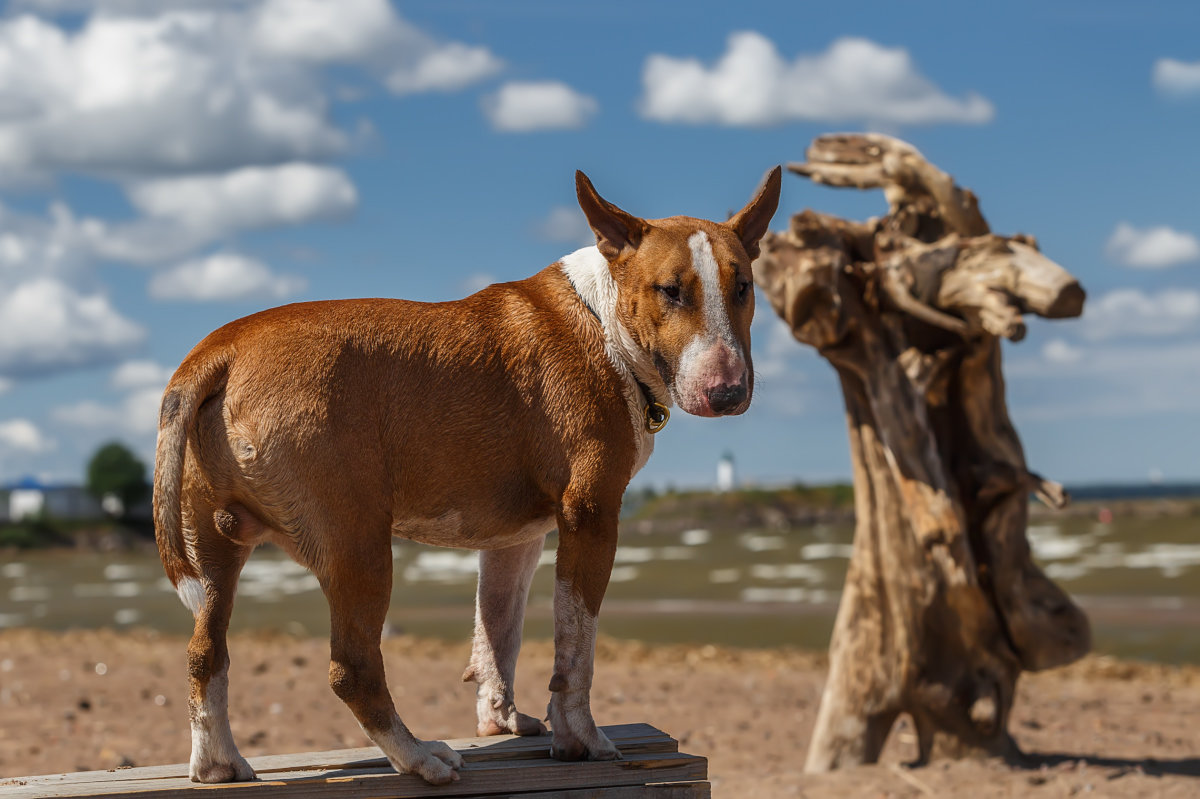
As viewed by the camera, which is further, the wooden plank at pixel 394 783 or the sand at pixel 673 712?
the sand at pixel 673 712

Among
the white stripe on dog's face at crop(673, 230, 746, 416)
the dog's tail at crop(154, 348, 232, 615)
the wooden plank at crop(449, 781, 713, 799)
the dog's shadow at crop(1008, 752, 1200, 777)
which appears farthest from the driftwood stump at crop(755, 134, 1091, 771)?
the dog's tail at crop(154, 348, 232, 615)

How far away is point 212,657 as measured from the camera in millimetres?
3572

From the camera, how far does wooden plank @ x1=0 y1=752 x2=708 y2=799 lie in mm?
3684

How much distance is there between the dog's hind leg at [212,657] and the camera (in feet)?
11.7

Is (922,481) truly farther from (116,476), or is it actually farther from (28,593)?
(116,476)

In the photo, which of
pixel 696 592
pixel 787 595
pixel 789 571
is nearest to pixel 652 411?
pixel 787 595

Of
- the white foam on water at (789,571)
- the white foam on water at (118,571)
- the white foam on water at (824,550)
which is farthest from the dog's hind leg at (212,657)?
the white foam on water at (118,571)

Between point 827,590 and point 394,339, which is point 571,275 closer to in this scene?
point 394,339

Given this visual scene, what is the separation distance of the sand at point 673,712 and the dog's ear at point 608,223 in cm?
440

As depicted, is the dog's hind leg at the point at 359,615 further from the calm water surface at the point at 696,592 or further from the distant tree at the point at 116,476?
the distant tree at the point at 116,476

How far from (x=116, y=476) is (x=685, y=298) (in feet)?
148

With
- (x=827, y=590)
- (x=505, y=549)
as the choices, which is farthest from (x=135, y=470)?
(x=505, y=549)

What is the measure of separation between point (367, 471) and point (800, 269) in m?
4.15

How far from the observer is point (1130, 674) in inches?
439
